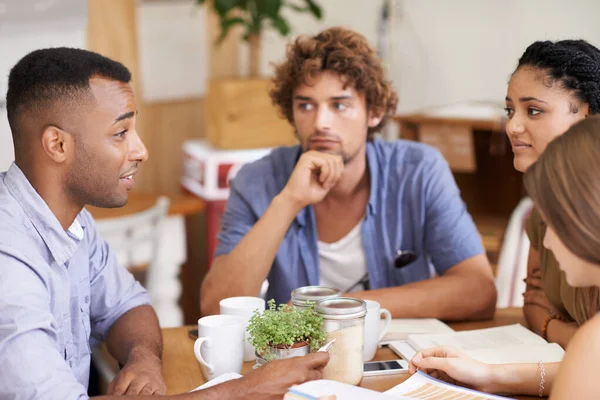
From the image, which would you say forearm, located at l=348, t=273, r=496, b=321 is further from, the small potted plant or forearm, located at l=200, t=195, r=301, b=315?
the small potted plant

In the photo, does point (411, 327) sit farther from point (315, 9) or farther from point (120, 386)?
point (315, 9)

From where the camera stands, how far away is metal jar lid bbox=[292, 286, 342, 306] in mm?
1386

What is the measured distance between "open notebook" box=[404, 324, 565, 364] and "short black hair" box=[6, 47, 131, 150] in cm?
Result: 79

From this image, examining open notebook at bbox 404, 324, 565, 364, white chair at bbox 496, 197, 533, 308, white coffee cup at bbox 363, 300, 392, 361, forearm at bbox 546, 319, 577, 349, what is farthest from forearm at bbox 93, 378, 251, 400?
white chair at bbox 496, 197, 533, 308

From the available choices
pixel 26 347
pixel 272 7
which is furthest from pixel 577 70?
pixel 272 7

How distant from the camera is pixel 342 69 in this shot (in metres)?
2.02

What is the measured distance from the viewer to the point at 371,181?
6.79ft

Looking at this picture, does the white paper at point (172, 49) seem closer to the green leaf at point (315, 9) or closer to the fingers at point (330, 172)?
the green leaf at point (315, 9)

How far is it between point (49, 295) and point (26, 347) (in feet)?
0.56

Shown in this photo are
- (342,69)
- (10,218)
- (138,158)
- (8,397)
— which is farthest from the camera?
(342,69)

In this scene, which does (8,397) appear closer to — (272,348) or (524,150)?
(272,348)

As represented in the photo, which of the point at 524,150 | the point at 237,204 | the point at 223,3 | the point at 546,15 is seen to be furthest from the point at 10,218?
the point at 546,15

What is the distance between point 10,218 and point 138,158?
0.25 meters

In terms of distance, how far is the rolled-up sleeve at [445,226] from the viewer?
1.92m
